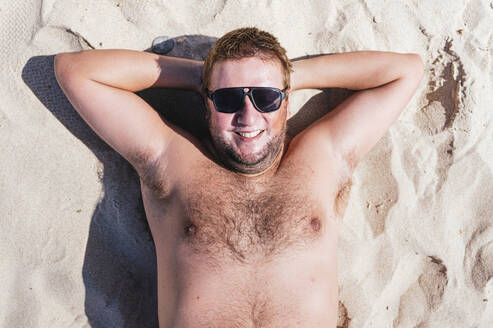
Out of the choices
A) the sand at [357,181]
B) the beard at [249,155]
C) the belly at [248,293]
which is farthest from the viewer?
the sand at [357,181]

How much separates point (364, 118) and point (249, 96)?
789 mm

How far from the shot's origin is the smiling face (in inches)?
77.0

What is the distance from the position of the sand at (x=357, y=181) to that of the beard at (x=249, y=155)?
583 millimetres

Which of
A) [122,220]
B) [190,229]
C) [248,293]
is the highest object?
[190,229]

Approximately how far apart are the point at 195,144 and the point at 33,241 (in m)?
1.22

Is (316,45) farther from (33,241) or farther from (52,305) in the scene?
(52,305)

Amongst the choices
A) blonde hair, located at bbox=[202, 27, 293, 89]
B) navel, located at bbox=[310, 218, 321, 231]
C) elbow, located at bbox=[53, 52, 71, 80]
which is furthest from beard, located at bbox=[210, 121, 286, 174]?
elbow, located at bbox=[53, 52, 71, 80]

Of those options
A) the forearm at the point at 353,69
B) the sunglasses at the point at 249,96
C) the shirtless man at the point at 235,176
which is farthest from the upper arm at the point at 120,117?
the forearm at the point at 353,69

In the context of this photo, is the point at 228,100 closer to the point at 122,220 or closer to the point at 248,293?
the point at 248,293

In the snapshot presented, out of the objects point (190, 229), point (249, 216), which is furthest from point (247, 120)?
point (190, 229)

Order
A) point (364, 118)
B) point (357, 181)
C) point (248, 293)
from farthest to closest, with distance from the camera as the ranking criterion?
1. point (357, 181)
2. point (364, 118)
3. point (248, 293)

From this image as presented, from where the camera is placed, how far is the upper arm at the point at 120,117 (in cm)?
205

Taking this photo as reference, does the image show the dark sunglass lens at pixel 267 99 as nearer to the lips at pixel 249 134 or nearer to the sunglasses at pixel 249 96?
the sunglasses at pixel 249 96

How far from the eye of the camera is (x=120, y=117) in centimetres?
205
